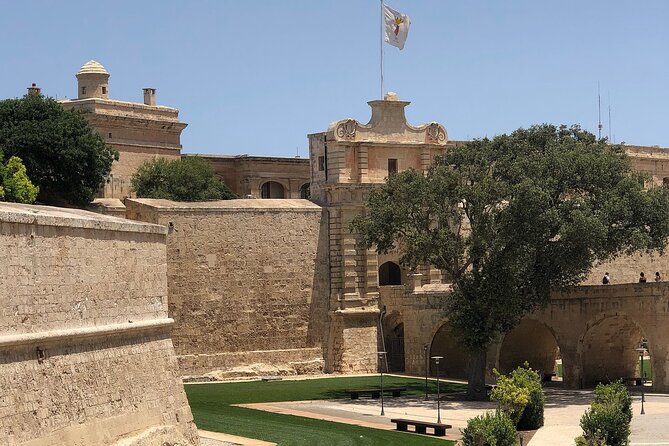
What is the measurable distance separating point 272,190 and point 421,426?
110 feet

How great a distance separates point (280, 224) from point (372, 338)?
16.8 feet

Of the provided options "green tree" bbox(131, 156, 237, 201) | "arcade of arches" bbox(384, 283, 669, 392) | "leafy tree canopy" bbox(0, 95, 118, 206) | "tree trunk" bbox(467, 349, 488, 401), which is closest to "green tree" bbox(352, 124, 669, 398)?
"tree trunk" bbox(467, 349, 488, 401)

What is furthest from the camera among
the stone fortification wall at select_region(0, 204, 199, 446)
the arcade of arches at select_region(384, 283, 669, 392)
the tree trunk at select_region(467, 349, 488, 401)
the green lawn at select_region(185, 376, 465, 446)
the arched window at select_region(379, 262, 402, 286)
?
the arched window at select_region(379, 262, 402, 286)

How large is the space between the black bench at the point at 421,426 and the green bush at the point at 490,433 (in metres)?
6.08

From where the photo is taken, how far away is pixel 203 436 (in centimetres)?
2877

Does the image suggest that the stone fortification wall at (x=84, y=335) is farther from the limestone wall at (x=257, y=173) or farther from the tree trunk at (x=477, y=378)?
the limestone wall at (x=257, y=173)

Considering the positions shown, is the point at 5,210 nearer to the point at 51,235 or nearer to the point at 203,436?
the point at 51,235

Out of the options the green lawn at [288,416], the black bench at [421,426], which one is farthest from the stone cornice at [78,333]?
the black bench at [421,426]

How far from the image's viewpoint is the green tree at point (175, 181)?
53844mm

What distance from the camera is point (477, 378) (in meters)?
39.3

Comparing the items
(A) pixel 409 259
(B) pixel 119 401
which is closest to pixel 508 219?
(A) pixel 409 259

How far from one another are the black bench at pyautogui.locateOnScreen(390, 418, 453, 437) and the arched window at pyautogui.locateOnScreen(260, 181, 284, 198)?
32.2 metres

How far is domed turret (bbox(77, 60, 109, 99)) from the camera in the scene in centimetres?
5597

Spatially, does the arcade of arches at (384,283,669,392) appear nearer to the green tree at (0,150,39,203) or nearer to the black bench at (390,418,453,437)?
the black bench at (390,418,453,437)
